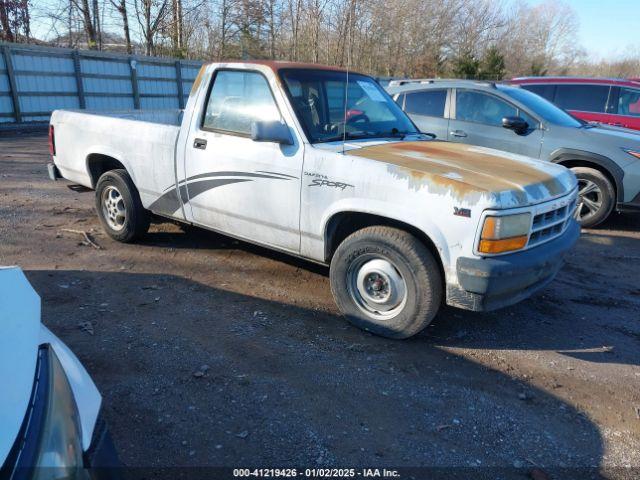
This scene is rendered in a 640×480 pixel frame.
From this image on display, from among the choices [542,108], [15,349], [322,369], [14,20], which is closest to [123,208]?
[322,369]

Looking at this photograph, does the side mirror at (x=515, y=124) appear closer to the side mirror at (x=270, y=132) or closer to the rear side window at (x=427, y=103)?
the rear side window at (x=427, y=103)

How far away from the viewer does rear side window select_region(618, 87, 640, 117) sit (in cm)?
905

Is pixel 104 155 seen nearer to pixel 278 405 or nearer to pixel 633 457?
pixel 278 405

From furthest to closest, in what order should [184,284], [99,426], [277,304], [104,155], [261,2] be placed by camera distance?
[261,2] < [104,155] < [184,284] < [277,304] < [99,426]

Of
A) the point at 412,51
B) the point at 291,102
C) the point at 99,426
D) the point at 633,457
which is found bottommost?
the point at 633,457

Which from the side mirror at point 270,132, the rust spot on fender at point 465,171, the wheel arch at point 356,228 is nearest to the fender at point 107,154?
the side mirror at point 270,132

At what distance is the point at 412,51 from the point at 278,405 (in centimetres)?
3600

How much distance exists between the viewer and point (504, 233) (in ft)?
10.5

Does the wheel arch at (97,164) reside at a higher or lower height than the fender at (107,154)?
lower

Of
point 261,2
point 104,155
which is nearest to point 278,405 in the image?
point 104,155

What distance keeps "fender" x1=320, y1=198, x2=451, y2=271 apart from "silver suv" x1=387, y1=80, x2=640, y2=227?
4.09m

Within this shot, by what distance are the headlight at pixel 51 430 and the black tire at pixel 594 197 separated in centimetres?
675

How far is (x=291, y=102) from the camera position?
4078mm

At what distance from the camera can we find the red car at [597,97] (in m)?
9.05
